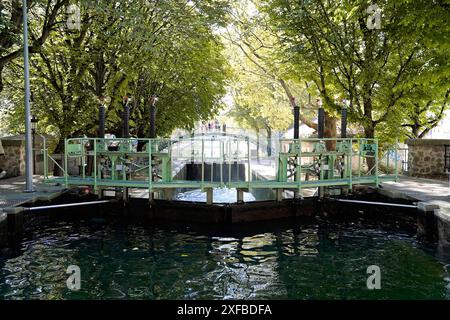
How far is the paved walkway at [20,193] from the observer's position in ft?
37.5

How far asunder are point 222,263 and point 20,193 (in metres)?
7.25

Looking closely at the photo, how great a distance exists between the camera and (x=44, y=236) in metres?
11.3

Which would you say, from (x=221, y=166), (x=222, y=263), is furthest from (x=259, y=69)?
(x=222, y=263)

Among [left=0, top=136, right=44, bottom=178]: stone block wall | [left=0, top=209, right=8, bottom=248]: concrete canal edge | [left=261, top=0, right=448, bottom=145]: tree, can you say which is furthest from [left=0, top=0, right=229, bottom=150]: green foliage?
[left=0, top=209, right=8, bottom=248]: concrete canal edge

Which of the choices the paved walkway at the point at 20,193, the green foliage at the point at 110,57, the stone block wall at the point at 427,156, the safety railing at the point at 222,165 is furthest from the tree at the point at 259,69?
the paved walkway at the point at 20,193

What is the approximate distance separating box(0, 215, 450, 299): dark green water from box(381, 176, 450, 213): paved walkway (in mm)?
1183

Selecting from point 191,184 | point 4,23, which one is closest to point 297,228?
point 191,184

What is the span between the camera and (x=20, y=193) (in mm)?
12812

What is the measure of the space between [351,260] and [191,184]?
510 centimetres

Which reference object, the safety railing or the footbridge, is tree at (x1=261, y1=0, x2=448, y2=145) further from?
the safety railing

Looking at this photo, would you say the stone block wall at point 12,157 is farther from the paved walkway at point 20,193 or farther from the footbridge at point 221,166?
the footbridge at point 221,166

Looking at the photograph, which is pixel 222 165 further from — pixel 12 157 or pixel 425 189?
pixel 12 157

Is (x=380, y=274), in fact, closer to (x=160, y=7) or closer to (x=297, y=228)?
(x=297, y=228)

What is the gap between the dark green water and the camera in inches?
292
